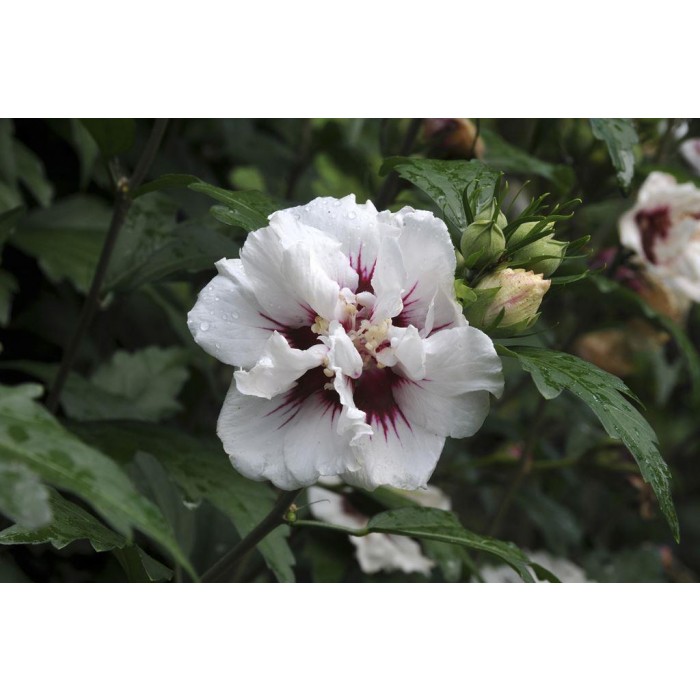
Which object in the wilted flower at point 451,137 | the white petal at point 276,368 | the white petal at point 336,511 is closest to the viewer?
the white petal at point 276,368

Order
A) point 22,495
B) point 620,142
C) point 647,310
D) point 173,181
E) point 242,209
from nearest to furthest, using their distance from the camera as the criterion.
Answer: point 22,495 < point 242,209 < point 173,181 < point 620,142 < point 647,310

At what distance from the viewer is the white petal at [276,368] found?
67 centimetres

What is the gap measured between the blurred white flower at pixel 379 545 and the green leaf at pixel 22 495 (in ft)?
2.67

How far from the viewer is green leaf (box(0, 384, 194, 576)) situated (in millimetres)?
485

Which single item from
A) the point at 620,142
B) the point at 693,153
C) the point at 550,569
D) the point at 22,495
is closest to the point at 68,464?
the point at 22,495

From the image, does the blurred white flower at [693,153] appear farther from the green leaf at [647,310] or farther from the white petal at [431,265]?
the white petal at [431,265]

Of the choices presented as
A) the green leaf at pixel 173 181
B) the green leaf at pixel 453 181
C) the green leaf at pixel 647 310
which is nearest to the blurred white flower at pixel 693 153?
the green leaf at pixel 647 310

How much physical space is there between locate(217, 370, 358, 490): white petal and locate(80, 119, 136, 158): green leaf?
1.43ft

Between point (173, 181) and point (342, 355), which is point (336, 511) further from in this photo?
point (342, 355)

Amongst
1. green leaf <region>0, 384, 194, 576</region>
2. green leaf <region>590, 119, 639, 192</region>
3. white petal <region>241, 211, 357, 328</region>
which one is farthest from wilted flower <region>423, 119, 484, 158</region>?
green leaf <region>0, 384, 194, 576</region>

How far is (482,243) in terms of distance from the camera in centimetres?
74

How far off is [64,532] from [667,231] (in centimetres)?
100

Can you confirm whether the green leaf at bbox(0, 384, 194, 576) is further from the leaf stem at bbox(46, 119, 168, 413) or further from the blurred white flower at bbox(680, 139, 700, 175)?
the blurred white flower at bbox(680, 139, 700, 175)

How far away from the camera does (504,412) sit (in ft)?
6.66
